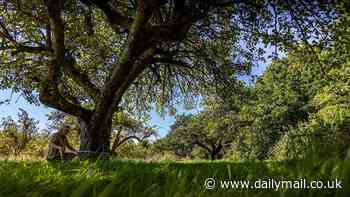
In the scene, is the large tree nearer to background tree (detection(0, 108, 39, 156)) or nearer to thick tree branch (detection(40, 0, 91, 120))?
thick tree branch (detection(40, 0, 91, 120))

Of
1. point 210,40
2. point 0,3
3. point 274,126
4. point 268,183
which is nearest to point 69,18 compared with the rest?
point 0,3

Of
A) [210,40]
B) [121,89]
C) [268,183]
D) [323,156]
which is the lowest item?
[268,183]

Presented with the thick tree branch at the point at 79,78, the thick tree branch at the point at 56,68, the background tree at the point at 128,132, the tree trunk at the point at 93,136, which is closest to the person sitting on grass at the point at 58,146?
the tree trunk at the point at 93,136

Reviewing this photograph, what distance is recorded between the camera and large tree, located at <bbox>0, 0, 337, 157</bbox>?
15.4 metres

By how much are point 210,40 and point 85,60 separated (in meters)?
6.81

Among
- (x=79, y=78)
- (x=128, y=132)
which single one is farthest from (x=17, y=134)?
(x=79, y=78)

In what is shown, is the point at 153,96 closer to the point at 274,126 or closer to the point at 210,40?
the point at 210,40

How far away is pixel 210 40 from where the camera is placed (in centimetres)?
2020

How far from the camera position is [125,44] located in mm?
19281

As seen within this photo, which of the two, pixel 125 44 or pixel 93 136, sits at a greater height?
pixel 125 44

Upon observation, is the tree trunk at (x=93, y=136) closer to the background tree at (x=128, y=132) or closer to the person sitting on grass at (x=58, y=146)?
the person sitting on grass at (x=58, y=146)

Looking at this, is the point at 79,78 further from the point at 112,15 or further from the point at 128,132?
the point at 128,132

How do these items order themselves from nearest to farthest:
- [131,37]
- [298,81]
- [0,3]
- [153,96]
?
[131,37], [0,3], [153,96], [298,81]

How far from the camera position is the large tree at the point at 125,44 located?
607 inches
